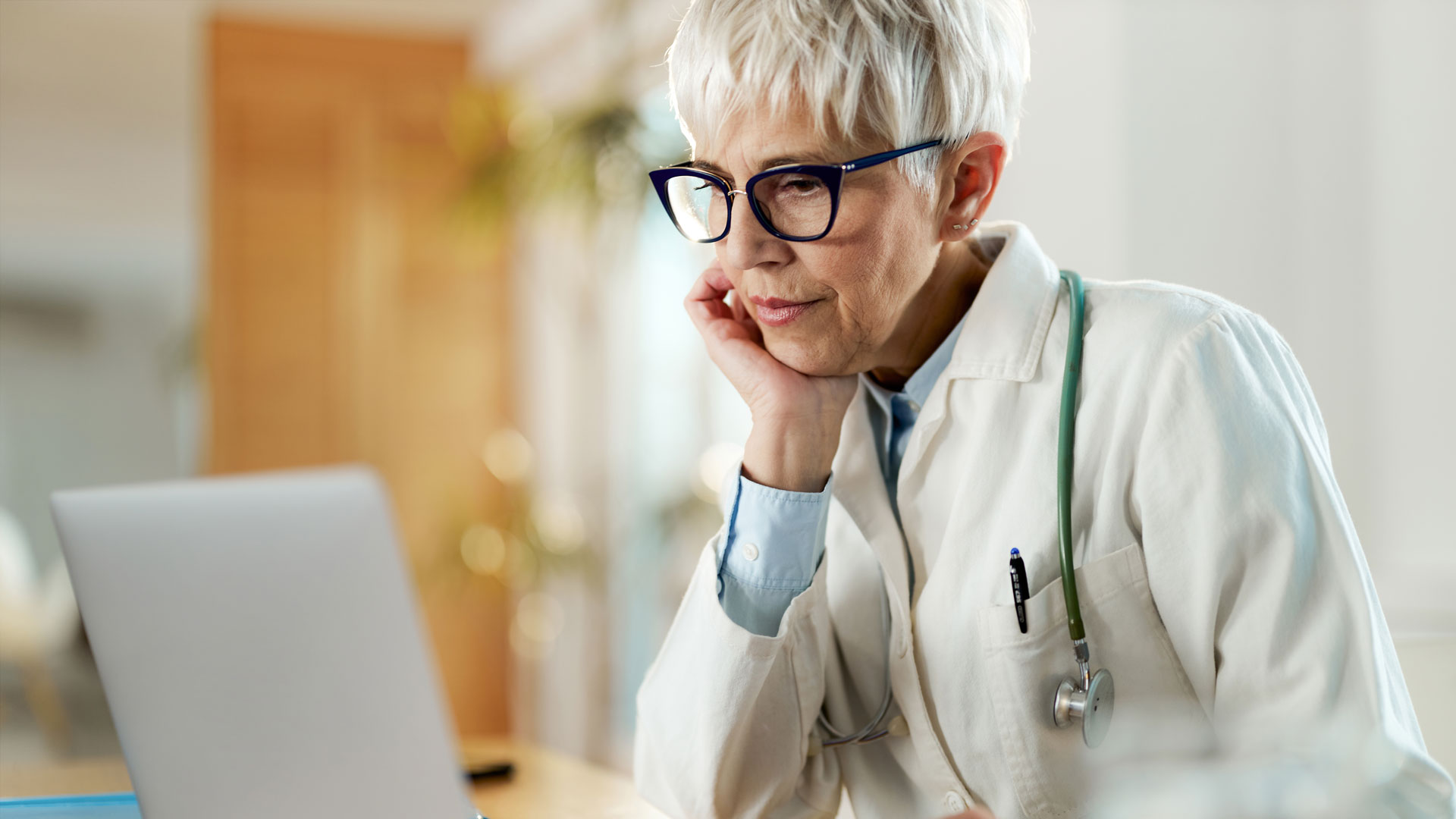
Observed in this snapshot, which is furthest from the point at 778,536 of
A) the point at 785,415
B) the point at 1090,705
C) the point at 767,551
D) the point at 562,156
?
the point at 562,156

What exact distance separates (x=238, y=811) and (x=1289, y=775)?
31.5 inches

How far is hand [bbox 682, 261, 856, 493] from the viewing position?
1.18m

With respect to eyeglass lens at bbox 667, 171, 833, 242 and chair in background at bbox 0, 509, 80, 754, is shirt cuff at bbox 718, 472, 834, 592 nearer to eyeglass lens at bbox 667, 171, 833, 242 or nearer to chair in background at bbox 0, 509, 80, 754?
eyeglass lens at bbox 667, 171, 833, 242

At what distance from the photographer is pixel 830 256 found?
1.10 m

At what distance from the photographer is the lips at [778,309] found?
1.15 m

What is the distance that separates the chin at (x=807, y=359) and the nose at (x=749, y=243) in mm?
101

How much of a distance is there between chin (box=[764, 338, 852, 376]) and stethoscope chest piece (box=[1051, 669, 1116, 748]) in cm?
37

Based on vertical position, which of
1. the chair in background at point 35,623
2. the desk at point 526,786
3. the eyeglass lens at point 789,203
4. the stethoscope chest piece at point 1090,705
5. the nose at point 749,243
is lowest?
the chair in background at point 35,623

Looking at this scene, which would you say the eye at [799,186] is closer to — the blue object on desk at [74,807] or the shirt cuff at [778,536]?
the shirt cuff at [778,536]

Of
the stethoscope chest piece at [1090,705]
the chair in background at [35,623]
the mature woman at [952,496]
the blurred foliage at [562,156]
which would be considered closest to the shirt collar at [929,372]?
the mature woman at [952,496]

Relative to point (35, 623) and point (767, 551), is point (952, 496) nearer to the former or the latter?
point (767, 551)

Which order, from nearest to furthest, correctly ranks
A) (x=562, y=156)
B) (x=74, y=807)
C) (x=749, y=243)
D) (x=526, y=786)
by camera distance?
(x=749, y=243), (x=74, y=807), (x=526, y=786), (x=562, y=156)

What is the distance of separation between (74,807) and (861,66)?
1.08 m

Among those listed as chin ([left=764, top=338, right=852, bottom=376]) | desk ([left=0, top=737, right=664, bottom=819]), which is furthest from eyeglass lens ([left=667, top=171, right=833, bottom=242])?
desk ([left=0, top=737, right=664, bottom=819])
